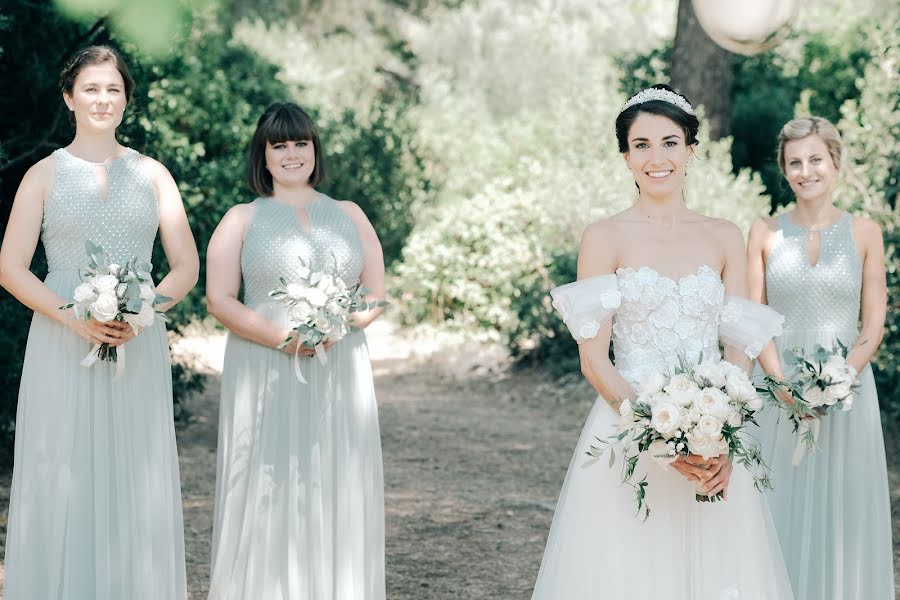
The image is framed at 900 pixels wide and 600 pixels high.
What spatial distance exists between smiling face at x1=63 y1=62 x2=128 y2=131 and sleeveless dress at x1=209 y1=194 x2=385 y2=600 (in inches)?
26.9

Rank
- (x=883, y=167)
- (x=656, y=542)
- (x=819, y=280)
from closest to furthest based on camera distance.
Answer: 1. (x=656, y=542)
2. (x=819, y=280)
3. (x=883, y=167)

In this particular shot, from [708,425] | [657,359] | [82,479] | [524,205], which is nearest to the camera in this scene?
[708,425]

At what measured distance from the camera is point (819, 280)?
512cm

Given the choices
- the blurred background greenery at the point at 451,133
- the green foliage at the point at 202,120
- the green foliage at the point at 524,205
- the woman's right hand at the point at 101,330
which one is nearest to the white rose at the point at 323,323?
the woman's right hand at the point at 101,330

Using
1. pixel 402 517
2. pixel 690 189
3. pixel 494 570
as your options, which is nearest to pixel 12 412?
pixel 402 517

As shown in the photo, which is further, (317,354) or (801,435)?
(801,435)

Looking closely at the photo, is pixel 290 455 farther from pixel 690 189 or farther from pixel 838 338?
pixel 690 189

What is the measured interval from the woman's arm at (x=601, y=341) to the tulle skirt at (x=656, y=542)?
0.11m

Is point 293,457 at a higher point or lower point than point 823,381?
lower

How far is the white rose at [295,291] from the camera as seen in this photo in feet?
14.7

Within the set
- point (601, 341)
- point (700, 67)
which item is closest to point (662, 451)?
point (601, 341)

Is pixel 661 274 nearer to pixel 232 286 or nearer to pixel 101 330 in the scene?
pixel 232 286

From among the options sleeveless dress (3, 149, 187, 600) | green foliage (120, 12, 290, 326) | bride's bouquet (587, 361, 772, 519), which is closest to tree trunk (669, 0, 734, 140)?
green foliage (120, 12, 290, 326)

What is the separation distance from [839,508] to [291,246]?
2492 mm
